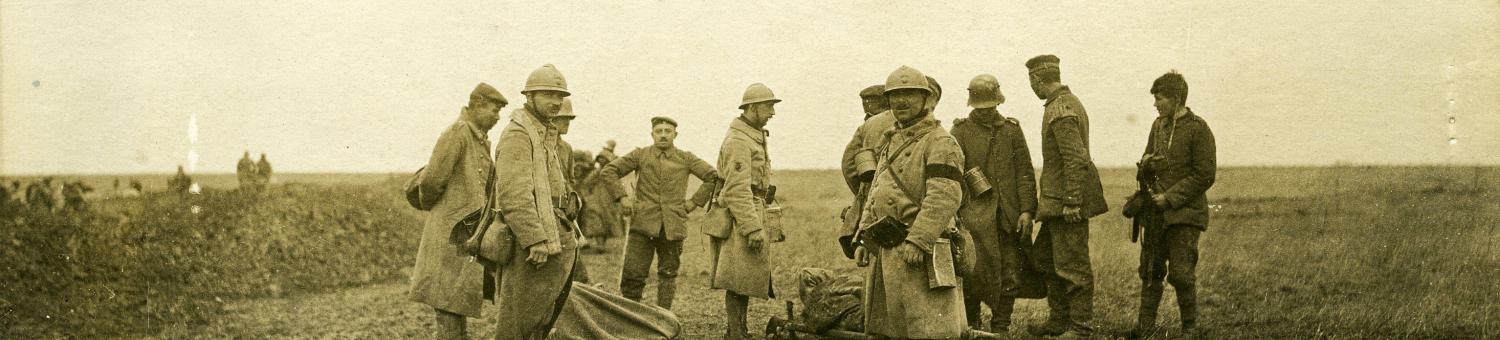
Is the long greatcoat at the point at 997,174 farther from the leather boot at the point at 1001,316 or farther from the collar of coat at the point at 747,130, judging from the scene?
the collar of coat at the point at 747,130

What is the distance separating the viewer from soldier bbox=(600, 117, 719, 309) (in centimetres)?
816

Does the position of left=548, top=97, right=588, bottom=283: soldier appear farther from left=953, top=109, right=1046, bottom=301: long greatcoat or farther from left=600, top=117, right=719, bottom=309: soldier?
left=953, top=109, right=1046, bottom=301: long greatcoat

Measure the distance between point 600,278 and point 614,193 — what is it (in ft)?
9.85

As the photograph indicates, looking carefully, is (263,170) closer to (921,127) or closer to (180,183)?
(180,183)

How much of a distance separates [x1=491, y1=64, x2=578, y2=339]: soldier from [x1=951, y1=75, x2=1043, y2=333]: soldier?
271cm

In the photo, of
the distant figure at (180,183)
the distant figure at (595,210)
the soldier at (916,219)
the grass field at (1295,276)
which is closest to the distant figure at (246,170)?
the distant figure at (180,183)

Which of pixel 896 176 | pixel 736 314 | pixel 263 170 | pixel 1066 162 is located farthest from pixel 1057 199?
pixel 263 170

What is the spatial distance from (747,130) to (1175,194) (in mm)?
2815

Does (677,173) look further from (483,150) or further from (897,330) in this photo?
(897,330)

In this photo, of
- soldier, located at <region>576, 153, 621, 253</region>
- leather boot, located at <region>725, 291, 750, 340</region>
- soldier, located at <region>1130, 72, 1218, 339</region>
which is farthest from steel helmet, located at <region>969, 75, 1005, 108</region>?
soldier, located at <region>576, 153, 621, 253</region>

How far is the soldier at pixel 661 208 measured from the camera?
321 inches

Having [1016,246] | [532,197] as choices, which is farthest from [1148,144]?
[532,197]

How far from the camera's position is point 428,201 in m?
5.91

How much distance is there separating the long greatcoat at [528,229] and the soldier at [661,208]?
8.05 ft
